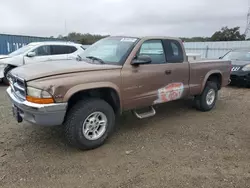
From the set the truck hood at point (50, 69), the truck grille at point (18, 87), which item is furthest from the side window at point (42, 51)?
the truck hood at point (50, 69)

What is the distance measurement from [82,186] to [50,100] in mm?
1210

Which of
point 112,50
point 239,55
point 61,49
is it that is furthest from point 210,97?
point 61,49

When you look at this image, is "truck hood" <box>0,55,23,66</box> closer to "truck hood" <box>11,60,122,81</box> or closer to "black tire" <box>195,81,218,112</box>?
"truck hood" <box>11,60,122,81</box>

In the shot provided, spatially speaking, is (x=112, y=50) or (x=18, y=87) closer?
(x=18, y=87)

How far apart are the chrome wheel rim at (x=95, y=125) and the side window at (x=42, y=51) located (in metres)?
6.94

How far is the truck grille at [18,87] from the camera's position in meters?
3.59

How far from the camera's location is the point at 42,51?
9984 millimetres

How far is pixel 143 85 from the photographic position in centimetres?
445

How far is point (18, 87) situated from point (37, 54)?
21.4 feet

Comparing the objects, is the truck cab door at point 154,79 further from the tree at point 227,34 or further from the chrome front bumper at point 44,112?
the tree at point 227,34

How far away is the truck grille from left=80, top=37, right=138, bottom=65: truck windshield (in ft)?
4.42

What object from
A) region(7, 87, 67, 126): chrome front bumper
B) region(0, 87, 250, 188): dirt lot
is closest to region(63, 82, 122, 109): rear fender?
region(7, 87, 67, 126): chrome front bumper

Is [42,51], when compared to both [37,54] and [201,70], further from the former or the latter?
[201,70]

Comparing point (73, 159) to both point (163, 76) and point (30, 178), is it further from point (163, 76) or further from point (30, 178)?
point (163, 76)
